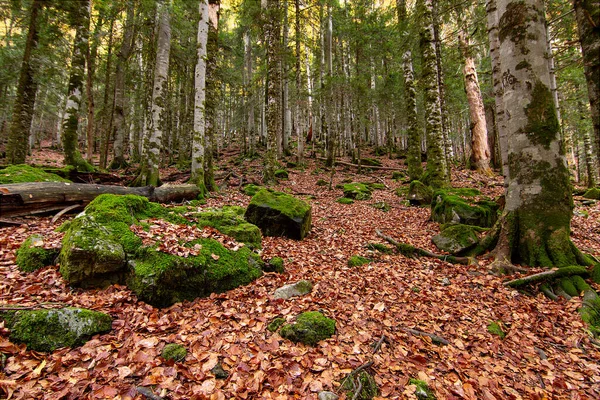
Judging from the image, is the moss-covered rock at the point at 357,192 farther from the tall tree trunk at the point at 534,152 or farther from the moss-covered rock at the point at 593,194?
the moss-covered rock at the point at 593,194

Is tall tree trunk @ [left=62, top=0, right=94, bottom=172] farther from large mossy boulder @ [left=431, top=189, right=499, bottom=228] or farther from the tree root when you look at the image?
large mossy boulder @ [left=431, top=189, right=499, bottom=228]

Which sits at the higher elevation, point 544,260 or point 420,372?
point 544,260

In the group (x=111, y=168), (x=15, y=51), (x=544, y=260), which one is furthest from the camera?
(x=15, y=51)

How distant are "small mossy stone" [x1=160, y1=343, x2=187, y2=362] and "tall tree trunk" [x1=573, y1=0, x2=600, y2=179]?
4.44 metres

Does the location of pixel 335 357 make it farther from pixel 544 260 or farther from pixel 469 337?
pixel 544 260

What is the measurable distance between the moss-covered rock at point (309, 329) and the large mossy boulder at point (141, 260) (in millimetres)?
1393

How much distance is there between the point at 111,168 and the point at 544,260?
20.4m

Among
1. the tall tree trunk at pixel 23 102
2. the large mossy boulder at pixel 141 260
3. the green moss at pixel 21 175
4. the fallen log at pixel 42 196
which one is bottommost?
the large mossy boulder at pixel 141 260

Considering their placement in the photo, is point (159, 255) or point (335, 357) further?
point (159, 255)

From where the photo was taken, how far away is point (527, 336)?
342cm

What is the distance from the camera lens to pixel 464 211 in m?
7.21

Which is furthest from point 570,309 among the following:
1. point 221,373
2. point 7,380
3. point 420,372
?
point 7,380

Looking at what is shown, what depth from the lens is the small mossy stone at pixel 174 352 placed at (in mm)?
2719

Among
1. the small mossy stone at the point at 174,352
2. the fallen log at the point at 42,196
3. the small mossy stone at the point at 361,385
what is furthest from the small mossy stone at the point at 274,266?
the fallen log at the point at 42,196
